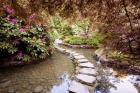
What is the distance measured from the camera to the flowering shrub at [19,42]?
26.3ft

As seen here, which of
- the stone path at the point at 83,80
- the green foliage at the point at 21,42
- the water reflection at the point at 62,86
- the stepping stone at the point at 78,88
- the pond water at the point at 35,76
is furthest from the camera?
the green foliage at the point at 21,42

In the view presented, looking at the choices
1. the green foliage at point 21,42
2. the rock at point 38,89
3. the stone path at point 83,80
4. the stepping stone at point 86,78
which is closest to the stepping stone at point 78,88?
the stone path at point 83,80

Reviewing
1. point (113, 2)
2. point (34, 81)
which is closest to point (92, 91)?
point (34, 81)

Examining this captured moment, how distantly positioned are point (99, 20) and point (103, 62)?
609cm

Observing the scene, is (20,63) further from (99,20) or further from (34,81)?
(99,20)

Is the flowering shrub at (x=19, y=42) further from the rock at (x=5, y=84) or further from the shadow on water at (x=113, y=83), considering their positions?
the shadow on water at (x=113, y=83)

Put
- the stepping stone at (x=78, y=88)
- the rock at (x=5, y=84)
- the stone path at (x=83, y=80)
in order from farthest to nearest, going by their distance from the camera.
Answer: the rock at (x=5, y=84) → the stone path at (x=83, y=80) → the stepping stone at (x=78, y=88)

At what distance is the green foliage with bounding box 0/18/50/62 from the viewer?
8008mm

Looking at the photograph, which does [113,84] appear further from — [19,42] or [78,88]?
Answer: [19,42]

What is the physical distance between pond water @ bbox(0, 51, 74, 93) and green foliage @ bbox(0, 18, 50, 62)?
1.57 ft

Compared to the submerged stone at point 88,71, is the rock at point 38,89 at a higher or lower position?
lower

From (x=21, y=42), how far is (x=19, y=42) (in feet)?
0.60

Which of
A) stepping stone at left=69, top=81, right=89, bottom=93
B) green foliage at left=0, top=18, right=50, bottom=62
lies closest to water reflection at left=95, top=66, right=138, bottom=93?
stepping stone at left=69, top=81, right=89, bottom=93

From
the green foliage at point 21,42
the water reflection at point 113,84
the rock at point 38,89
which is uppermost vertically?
the green foliage at point 21,42
